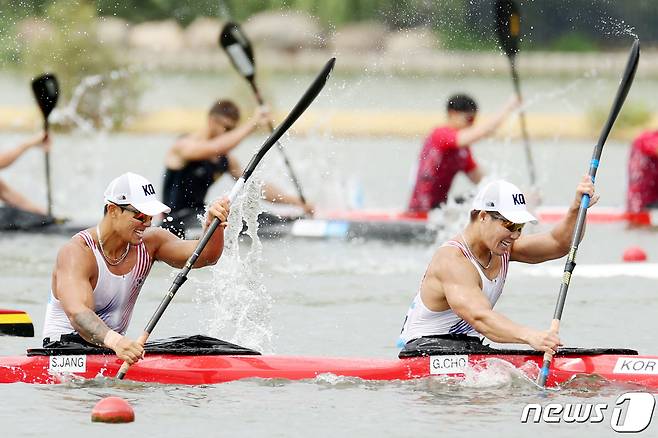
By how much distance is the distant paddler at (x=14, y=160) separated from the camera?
17781 mm

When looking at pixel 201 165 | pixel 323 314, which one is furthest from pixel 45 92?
pixel 323 314

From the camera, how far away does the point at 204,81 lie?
1612 inches

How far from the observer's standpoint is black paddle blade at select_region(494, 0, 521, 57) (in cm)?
1755

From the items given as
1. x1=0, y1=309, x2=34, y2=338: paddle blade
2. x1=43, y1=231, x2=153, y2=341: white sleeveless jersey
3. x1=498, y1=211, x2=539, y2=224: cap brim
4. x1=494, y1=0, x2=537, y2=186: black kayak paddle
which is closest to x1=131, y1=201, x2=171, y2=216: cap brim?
x1=43, y1=231, x2=153, y2=341: white sleeveless jersey

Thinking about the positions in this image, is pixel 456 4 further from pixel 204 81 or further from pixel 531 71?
pixel 204 81

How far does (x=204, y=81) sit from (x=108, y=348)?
3153 centimetres

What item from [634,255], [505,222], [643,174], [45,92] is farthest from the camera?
[643,174]

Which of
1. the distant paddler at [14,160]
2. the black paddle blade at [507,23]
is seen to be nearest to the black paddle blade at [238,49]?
the distant paddler at [14,160]

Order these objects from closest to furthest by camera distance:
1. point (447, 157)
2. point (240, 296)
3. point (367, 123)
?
point (240, 296) → point (447, 157) → point (367, 123)

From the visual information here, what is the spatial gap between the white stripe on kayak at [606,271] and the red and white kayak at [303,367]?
19.1ft

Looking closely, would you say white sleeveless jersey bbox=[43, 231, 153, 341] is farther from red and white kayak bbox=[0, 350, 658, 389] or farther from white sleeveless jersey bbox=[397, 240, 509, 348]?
white sleeveless jersey bbox=[397, 240, 509, 348]

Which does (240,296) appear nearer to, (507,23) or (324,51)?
(507,23)

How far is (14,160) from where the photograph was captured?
58.9 ft

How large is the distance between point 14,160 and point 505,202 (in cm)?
943
